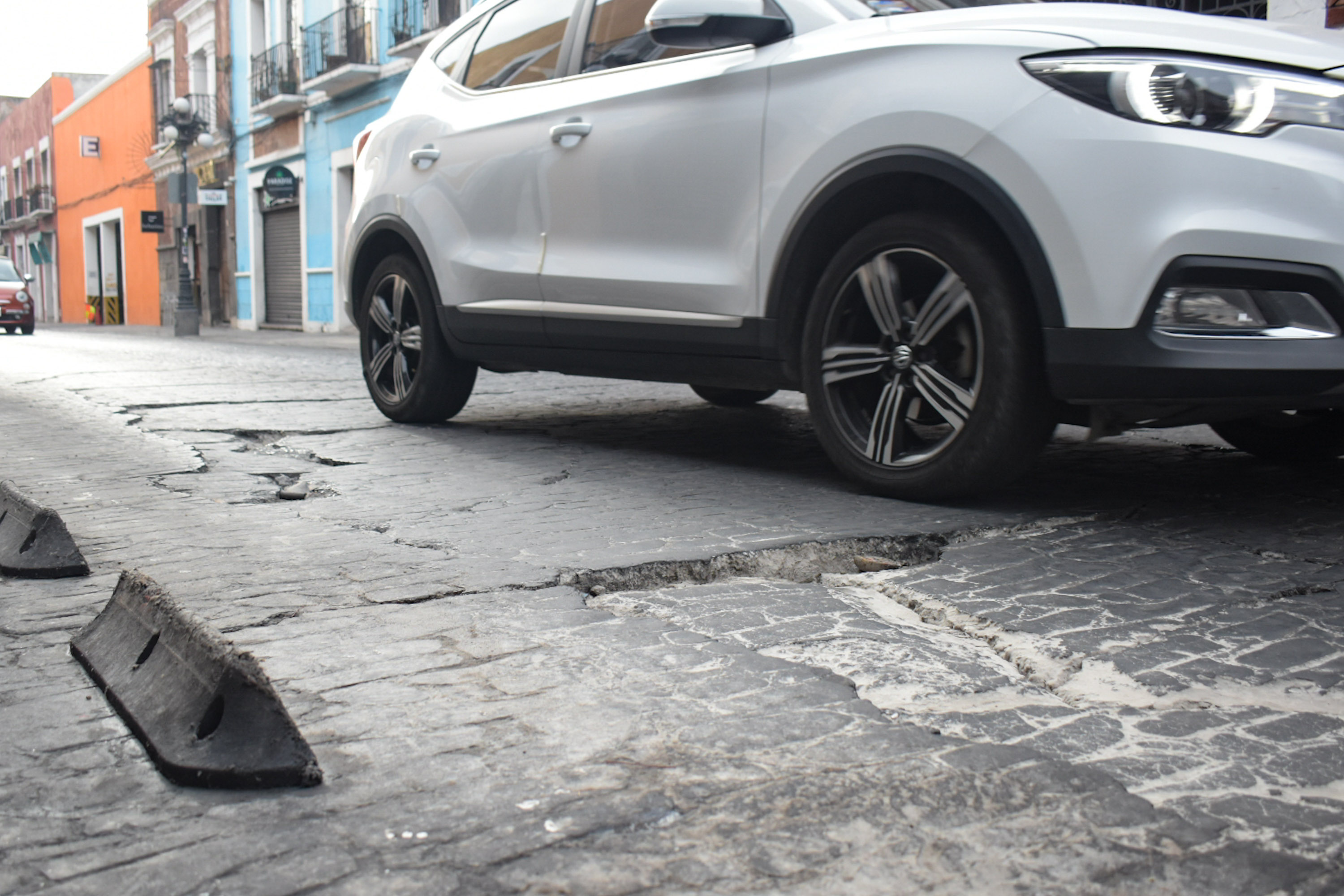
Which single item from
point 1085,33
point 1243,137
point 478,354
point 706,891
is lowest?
point 706,891

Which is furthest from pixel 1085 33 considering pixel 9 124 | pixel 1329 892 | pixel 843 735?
pixel 9 124

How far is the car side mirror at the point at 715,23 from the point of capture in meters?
3.56

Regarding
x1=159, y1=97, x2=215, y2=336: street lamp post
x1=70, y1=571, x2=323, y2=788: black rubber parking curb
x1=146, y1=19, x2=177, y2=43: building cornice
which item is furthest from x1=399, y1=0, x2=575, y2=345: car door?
x1=146, y1=19, x2=177, y2=43: building cornice

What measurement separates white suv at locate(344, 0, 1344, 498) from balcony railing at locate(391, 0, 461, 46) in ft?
46.3

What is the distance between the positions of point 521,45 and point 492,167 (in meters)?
0.54

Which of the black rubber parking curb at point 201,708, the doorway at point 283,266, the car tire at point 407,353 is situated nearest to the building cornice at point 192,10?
the doorway at point 283,266

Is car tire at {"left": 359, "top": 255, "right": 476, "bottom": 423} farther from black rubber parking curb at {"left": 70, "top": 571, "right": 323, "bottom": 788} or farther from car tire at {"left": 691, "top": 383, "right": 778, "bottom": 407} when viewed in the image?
black rubber parking curb at {"left": 70, "top": 571, "right": 323, "bottom": 788}

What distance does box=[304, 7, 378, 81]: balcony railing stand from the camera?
65.8 feet

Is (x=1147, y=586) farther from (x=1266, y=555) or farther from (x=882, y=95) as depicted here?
(x=882, y=95)

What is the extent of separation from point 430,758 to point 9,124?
195ft

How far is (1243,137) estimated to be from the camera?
2.75 metres

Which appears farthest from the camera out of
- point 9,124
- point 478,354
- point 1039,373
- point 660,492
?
point 9,124

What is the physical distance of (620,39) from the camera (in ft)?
14.2

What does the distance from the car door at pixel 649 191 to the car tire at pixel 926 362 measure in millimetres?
366
